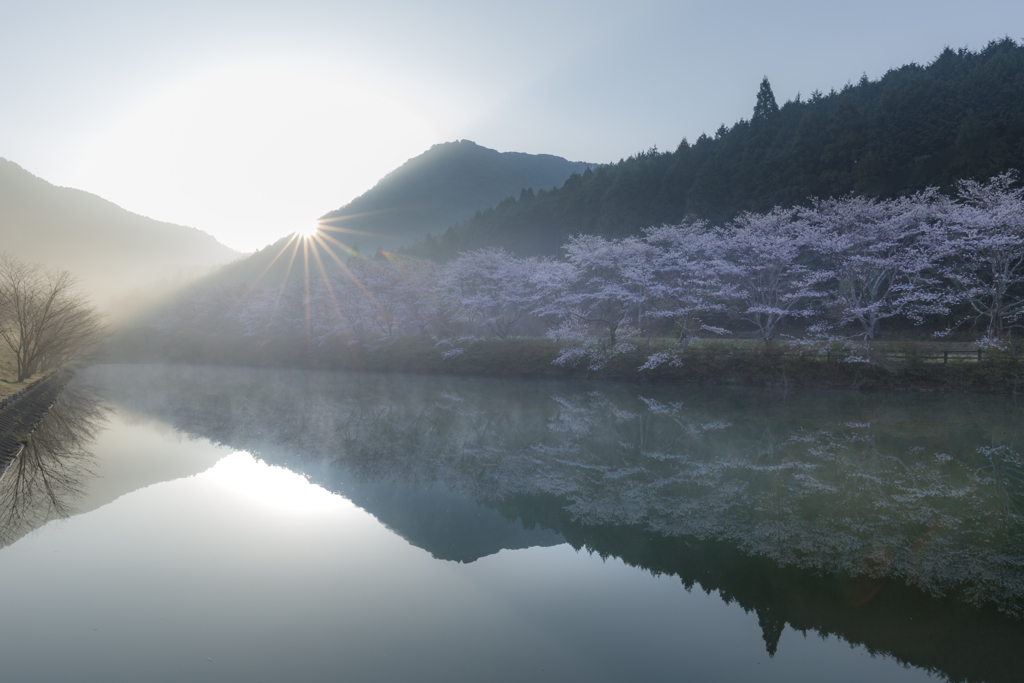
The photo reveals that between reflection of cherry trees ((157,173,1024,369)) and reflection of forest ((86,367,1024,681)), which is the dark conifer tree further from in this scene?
reflection of forest ((86,367,1024,681))

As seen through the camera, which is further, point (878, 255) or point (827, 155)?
point (827, 155)

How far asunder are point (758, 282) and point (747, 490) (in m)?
23.9

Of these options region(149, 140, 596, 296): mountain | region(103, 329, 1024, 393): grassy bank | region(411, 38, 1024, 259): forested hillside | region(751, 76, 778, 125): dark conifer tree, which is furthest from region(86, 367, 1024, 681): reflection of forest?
region(149, 140, 596, 296): mountain

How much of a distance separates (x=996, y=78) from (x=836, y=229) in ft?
75.2

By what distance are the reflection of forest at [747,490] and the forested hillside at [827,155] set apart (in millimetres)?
23307

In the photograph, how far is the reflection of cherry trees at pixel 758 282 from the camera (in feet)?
90.5

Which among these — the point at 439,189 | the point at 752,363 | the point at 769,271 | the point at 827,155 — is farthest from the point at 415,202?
the point at 752,363

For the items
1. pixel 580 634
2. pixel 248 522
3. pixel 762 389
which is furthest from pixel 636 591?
pixel 762 389

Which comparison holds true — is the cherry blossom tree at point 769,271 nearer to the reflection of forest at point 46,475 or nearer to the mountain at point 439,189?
the reflection of forest at point 46,475

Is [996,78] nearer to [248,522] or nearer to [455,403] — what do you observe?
[455,403]

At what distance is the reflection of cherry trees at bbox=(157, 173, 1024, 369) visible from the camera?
27594 mm

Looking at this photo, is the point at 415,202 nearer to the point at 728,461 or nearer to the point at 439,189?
the point at 439,189

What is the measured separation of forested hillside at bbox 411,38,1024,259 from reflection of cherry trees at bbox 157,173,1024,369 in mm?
3352

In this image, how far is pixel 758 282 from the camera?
32.2 metres
